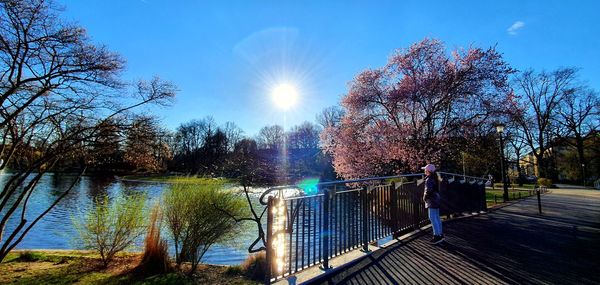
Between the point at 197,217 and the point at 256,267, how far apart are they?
1.65 metres

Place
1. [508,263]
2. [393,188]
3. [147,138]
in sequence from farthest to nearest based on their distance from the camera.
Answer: [147,138]
[393,188]
[508,263]

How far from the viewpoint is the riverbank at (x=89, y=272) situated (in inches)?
249

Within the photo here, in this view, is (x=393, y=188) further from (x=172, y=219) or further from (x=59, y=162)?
(x=59, y=162)

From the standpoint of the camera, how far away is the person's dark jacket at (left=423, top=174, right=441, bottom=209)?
20.2 feet

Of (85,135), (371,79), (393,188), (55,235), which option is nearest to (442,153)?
(371,79)

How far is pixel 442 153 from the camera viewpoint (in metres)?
16.2

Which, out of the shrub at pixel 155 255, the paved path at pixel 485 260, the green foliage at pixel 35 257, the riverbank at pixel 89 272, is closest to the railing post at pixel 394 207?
the paved path at pixel 485 260

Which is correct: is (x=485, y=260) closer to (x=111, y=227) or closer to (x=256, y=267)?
(x=256, y=267)

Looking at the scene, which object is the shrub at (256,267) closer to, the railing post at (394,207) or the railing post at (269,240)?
the railing post at (394,207)

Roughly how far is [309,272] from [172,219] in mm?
4003

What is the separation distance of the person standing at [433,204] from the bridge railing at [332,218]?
0.49 metres

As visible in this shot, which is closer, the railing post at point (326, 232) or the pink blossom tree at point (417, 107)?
the railing post at point (326, 232)

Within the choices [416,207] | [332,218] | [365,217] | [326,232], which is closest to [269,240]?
[326,232]

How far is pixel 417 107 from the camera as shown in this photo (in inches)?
657
